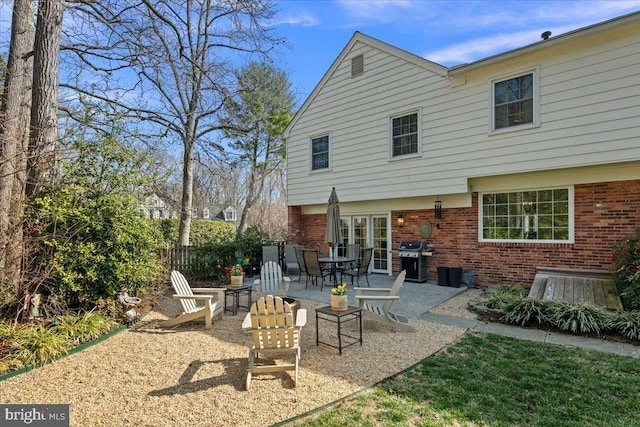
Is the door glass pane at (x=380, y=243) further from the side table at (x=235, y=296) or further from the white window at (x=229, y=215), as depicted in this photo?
the white window at (x=229, y=215)

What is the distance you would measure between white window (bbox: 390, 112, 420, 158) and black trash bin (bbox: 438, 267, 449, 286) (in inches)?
129

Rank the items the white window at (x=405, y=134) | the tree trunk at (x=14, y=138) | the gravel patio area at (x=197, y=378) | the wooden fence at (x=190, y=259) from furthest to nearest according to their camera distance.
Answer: the wooden fence at (x=190, y=259)
the white window at (x=405, y=134)
the tree trunk at (x=14, y=138)
the gravel patio area at (x=197, y=378)

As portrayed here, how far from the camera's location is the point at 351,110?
1090 cm

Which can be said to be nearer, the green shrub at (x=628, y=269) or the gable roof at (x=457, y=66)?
the green shrub at (x=628, y=269)

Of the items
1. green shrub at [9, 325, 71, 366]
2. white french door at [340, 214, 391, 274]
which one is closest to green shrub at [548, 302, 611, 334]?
white french door at [340, 214, 391, 274]

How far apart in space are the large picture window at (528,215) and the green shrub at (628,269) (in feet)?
3.57

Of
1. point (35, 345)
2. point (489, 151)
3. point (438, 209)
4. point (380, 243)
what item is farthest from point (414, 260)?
point (35, 345)

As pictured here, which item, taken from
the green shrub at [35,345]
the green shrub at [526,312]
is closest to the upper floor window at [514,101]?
the green shrub at [526,312]

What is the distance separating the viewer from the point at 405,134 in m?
9.74

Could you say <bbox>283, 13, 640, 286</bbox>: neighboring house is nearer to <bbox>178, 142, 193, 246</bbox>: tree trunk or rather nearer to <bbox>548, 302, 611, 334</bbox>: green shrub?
<bbox>548, 302, 611, 334</bbox>: green shrub

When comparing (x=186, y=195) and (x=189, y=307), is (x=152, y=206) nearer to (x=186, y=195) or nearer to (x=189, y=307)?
(x=189, y=307)

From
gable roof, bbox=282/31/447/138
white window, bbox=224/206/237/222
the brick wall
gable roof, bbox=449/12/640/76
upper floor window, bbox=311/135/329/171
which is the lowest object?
the brick wall

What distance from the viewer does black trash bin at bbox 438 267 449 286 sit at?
28.7 ft

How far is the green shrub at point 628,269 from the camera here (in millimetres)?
5805
